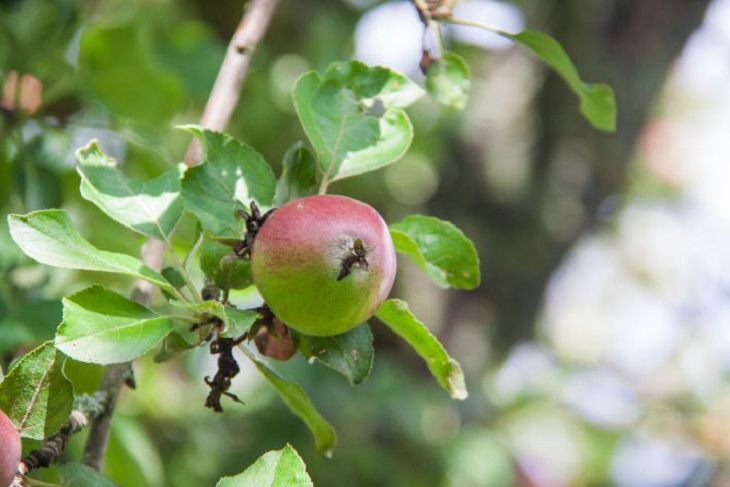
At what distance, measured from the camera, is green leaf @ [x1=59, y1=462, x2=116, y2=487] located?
0.52 metres

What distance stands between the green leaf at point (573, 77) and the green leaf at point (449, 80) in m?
0.04

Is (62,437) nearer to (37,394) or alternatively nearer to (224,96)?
(37,394)

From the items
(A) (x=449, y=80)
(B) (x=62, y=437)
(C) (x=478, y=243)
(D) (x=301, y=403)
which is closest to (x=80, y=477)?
(B) (x=62, y=437)

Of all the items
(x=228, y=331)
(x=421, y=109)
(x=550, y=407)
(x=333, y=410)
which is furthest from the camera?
(x=550, y=407)

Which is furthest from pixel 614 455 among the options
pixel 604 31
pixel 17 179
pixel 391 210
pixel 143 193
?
pixel 143 193

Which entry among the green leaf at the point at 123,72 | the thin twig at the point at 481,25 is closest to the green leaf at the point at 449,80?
the thin twig at the point at 481,25

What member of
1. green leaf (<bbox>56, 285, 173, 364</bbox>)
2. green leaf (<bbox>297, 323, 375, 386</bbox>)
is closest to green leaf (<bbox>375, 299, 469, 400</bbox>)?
green leaf (<bbox>297, 323, 375, 386</bbox>)

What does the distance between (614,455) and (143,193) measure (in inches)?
74.7

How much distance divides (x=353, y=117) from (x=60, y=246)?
7.6 inches

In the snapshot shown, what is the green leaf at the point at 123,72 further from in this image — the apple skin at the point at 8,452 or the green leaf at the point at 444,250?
the apple skin at the point at 8,452

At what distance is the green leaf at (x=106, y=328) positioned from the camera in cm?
51

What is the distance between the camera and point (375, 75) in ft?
2.13

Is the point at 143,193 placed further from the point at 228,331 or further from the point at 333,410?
the point at 333,410

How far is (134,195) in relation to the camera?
0.62 meters
